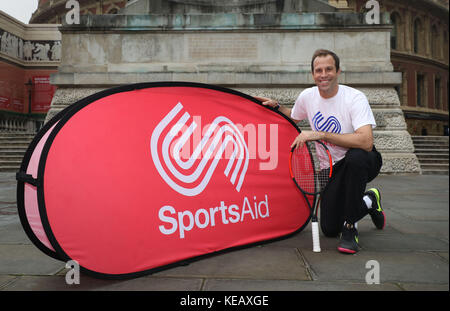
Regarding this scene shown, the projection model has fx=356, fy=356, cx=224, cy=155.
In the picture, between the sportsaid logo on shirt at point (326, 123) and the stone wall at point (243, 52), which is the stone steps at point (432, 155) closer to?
the stone wall at point (243, 52)

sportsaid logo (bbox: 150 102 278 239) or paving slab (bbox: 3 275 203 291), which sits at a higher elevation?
sportsaid logo (bbox: 150 102 278 239)

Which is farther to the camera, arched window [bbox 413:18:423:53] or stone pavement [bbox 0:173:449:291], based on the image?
arched window [bbox 413:18:423:53]

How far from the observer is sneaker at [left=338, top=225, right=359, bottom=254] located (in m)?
2.41

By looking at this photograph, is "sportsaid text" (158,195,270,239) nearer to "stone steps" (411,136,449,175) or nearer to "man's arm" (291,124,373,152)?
"man's arm" (291,124,373,152)

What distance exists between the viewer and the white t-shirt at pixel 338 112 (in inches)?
103

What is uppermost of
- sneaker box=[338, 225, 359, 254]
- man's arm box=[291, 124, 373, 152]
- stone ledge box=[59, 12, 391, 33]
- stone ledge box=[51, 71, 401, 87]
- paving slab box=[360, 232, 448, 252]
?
stone ledge box=[59, 12, 391, 33]

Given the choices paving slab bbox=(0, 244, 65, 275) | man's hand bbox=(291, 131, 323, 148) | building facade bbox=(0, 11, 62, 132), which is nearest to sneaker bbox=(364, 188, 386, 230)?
man's hand bbox=(291, 131, 323, 148)

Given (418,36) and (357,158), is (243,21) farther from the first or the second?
(418,36)

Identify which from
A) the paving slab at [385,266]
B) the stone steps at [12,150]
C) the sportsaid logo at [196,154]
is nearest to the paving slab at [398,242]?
the paving slab at [385,266]

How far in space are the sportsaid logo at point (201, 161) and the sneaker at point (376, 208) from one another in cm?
99

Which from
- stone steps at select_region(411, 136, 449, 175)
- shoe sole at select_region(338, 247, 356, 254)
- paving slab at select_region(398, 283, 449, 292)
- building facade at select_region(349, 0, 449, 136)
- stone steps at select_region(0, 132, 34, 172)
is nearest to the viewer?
paving slab at select_region(398, 283, 449, 292)

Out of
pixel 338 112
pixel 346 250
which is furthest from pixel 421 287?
pixel 338 112

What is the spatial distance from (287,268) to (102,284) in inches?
41.0
